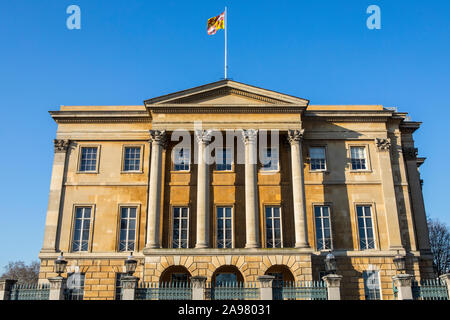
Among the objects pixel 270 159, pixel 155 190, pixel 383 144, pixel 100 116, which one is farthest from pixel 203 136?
pixel 383 144

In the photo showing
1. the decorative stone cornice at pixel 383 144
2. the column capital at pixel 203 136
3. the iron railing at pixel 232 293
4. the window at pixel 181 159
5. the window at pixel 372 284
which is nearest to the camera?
the iron railing at pixel 232 293

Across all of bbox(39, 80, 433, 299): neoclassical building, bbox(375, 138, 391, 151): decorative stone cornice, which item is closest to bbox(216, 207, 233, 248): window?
bbox(39, 80, 433, 299): neoclassical building

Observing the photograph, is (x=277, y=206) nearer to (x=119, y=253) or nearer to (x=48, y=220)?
(x=119, y=253)

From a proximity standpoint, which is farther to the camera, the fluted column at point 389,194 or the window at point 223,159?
the window at point 223,159

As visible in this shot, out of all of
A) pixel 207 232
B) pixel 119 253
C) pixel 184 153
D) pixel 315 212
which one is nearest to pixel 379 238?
pixel 315 212

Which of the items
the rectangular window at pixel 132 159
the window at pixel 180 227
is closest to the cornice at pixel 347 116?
the window at pixel 180 227

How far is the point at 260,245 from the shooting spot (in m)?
30.2

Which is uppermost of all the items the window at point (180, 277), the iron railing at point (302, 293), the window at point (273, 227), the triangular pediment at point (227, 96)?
the triangular pediment at point (227, 96)

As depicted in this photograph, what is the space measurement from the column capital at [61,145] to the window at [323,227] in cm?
1835

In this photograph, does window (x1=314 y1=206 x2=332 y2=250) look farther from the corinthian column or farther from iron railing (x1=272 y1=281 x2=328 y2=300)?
iron railing (x1=272 y1=281 x2=328 y2=300)

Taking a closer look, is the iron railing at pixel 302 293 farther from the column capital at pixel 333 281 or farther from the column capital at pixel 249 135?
the column capital at pixel 249 135

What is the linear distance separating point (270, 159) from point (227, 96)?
549 cm

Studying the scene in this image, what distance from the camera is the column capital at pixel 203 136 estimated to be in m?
31.5
